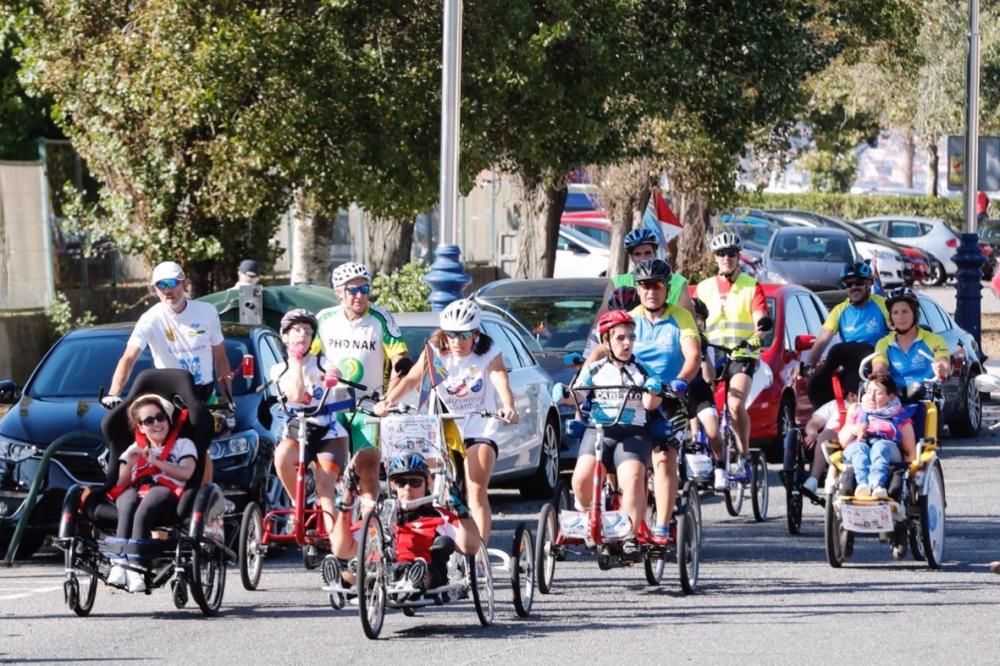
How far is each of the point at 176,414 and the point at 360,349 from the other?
1.09m

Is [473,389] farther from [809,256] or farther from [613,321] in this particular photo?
[809,256]

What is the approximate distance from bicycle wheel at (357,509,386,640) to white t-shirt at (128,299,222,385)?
9.69ft

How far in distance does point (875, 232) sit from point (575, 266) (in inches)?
469

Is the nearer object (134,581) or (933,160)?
(134,581)

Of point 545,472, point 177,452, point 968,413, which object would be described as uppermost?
point 177,452

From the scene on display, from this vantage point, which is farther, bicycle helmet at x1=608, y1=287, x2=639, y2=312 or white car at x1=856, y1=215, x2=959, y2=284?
white car at x1=856, y1=215, x2=959, y2=284

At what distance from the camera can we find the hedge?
66.2 metres

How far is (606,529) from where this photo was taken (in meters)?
11.1

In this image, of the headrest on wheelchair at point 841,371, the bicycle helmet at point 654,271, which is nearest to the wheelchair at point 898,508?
the headrest on wheelchair at point 841,371

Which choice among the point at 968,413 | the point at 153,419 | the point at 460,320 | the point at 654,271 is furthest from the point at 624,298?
the point at 968,413

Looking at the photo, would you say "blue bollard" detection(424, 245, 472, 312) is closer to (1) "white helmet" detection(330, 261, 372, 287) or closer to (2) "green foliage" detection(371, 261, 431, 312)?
(2) "green foliage" detection(371, 261, 431, 312)

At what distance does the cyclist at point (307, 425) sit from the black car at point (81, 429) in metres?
0.58

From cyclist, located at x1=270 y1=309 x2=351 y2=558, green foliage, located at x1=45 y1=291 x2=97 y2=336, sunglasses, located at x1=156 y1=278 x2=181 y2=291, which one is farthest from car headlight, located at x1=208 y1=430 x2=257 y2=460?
green foliage, located at x1=45 y1=291 x2=97 y2=336

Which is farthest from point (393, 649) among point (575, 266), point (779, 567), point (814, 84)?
point (814, 84)
